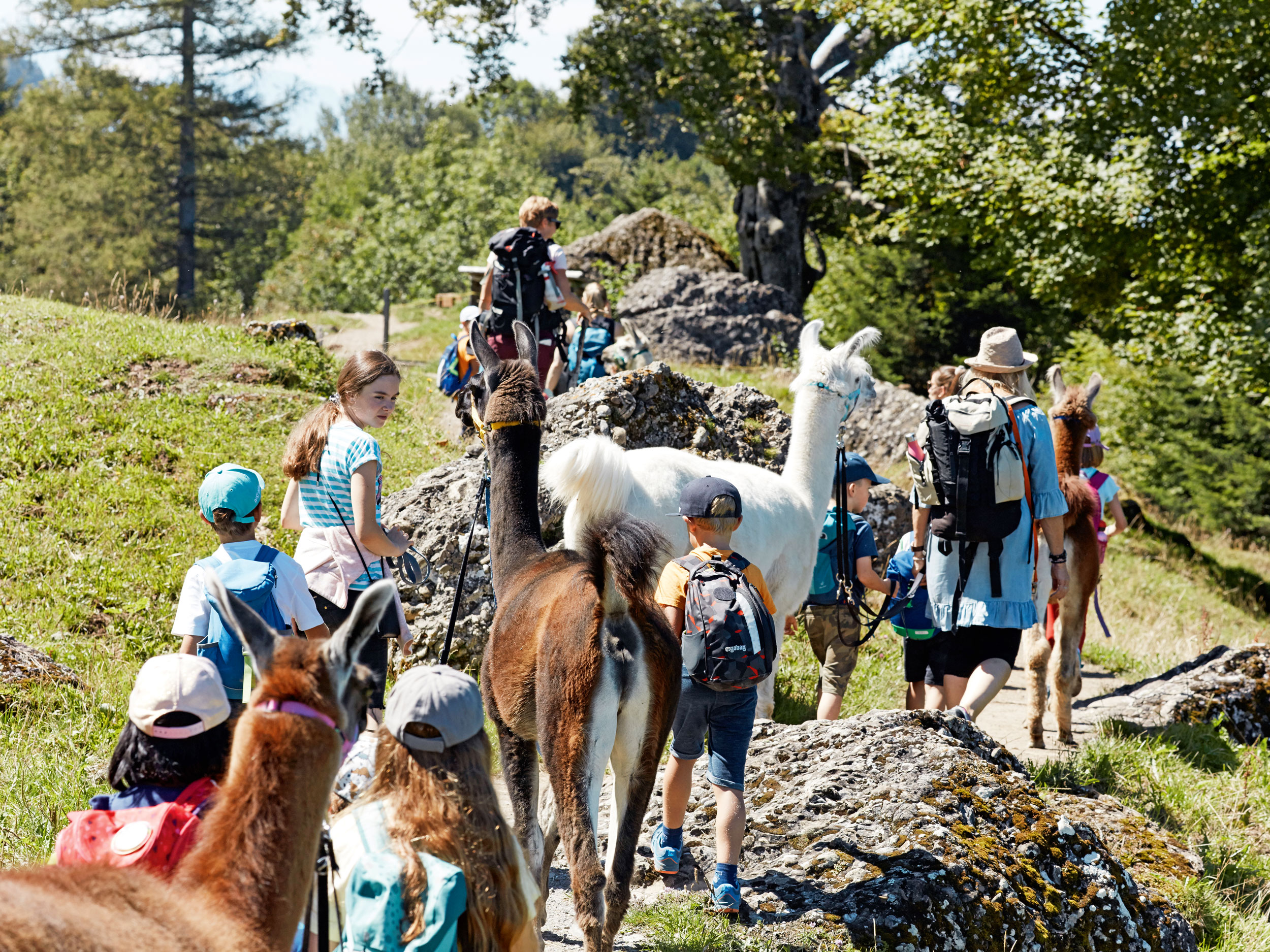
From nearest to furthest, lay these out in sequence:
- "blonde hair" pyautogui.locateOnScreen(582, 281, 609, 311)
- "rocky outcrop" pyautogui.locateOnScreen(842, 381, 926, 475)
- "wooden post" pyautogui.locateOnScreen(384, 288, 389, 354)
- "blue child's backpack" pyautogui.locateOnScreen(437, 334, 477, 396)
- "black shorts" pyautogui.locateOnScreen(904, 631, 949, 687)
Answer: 1. "black shorts" pyautogui.locateOnScreen(904, 631, 949, 687)
2. "blue child's backpack" pyautogui.locateOnScreen(437, 334, 477, 396)
3. "blonde hair" pyautogui.locateOnScreen(582, 281, 609, 311)
4. "rocky outcrop" pyautogui.locateOnScreen(842, 381, 926, 475)
5. "wooden post" pyautogui.locateOnScreen(384, 288, 389, 354)

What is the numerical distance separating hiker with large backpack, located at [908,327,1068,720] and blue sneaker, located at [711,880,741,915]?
2002 mm

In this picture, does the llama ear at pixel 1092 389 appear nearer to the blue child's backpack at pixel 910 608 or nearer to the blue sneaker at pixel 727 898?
the blue child's backpack at pixel 910 608

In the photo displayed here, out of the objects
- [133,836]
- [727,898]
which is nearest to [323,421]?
[133,836]

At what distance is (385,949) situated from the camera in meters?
2.07

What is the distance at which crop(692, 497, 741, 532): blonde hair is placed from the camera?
384 centimetres

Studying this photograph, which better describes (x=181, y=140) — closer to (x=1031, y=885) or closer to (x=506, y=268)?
(x=506, y=268)

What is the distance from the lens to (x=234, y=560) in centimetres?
355

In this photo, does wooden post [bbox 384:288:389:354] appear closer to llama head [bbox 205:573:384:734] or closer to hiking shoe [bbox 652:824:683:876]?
hiking shoe [bbox 652:824:683:876]

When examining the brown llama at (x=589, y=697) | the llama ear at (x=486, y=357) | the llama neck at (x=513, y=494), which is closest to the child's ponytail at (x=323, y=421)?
the llama ear at (x=486, y=357)

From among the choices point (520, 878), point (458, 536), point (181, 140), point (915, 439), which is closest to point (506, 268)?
point (458, 536)

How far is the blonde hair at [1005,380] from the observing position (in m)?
5.57

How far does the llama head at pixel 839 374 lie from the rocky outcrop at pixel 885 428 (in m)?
6.54

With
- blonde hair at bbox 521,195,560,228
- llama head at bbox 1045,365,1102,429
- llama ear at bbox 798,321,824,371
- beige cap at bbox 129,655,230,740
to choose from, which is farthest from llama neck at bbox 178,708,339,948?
blonde hair at bbox 521,195,560,228

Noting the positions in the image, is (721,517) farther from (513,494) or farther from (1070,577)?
(1070,577)
